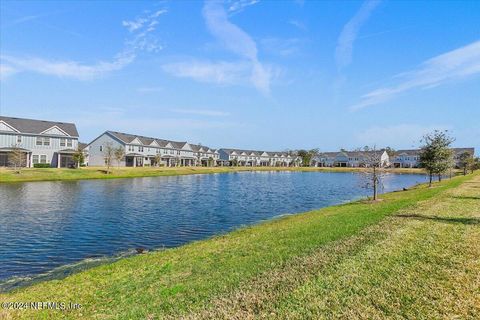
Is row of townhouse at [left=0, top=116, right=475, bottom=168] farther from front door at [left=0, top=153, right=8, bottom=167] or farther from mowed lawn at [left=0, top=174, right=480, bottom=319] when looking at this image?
mowed lawn at [left=0, top=174, right=480, bottom=319]

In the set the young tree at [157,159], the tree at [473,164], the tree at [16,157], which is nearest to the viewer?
the tree at [16,157]

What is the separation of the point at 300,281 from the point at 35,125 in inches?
2931

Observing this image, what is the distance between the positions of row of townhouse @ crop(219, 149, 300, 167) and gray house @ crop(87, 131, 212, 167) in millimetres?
42609

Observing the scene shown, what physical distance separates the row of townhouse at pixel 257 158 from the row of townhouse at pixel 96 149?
1.15 metres

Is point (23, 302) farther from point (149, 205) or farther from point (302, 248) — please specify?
point (149, 205)

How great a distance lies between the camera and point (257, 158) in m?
180

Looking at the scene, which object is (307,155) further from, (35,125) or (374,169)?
(374,169)

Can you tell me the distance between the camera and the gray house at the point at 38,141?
62.0 metres

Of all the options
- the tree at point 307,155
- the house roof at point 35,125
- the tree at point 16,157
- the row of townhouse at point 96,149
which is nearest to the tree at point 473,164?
the row of townhouse at point 96,149

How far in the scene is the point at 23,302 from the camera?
30.3ft

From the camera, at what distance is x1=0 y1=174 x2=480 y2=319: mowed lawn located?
22.7ft

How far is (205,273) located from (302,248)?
3.86 meters

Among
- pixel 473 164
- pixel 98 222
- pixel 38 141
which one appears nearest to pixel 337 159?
pixel 473 164

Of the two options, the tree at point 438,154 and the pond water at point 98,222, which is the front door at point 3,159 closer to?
the pond water at point 98,222
